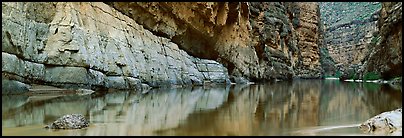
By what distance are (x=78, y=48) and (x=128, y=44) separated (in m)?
4.71

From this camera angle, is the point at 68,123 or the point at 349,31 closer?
the point at 68,123

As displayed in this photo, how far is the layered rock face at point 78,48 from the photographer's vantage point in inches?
680

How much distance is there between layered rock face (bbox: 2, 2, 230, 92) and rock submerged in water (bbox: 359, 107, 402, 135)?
12.5 m

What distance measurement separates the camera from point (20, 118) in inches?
392

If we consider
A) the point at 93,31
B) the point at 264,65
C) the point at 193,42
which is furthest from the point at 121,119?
the point at 264,65

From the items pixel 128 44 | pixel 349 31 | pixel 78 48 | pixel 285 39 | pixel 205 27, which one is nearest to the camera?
pixel 78 48

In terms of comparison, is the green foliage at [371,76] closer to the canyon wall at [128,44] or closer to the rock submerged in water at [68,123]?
the canyon wall at [128,44]

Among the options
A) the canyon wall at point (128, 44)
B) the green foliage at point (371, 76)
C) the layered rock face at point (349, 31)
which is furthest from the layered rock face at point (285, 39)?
the layered rock face at point (349, 31)

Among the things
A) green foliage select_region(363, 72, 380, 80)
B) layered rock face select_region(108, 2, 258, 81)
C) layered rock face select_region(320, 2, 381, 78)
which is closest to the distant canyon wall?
layered rock face select_region(320, 2, 381, 78)

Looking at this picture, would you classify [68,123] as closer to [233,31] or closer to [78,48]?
[78,48]

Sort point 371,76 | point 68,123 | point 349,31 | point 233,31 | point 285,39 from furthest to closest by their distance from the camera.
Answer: point 349,31, point 285,39, point 371,76, point 233,31, point 68,123

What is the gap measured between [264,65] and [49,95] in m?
38.8

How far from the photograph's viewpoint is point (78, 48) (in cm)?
1973

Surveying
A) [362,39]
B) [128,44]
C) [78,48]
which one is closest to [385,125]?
[78,48]
